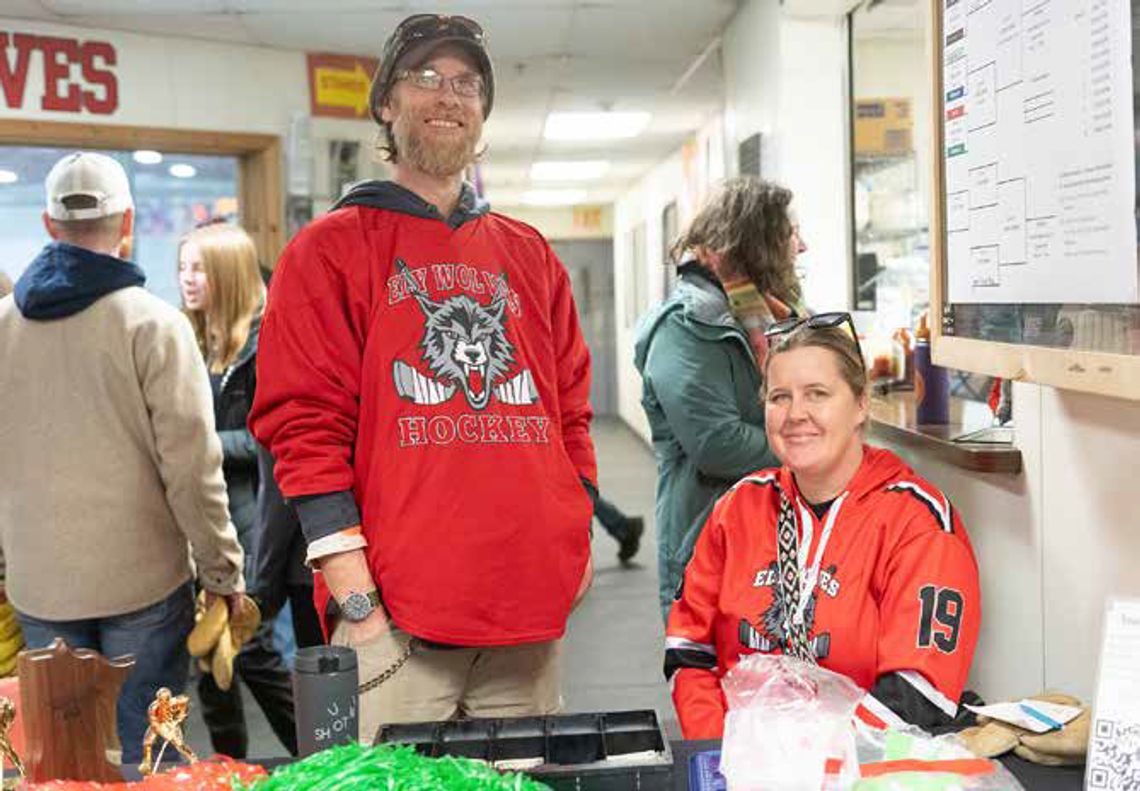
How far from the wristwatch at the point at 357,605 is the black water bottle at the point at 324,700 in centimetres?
51

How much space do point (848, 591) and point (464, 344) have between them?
67 cm

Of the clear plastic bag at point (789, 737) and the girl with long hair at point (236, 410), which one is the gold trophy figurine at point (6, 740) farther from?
the girl with long hair at point (236, 410)

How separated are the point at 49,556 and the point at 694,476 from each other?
1.31m

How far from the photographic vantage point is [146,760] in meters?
1.24

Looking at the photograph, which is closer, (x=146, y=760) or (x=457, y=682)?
(x=146, y=760)

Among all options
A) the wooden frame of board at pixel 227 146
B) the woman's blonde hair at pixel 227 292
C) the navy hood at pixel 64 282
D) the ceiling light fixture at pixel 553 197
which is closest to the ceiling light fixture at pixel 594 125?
the wooden frame of board at pixel 227 146

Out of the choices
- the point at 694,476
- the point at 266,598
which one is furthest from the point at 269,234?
the point at 694,476

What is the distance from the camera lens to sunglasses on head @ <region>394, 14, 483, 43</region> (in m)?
1.83

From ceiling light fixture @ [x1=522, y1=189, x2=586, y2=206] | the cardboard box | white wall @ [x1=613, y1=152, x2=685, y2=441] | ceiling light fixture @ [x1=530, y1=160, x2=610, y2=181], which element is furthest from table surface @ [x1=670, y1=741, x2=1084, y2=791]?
ceiling light fixture @ [x1=522, y1=189, x2=586, y2=206]

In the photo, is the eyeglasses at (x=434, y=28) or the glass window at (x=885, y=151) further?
the glass window at (x=885, y=151)

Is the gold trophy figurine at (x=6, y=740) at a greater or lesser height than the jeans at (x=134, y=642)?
greater

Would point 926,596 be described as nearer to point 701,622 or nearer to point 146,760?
point 701,622

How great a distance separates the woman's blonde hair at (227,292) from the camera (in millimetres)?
3148

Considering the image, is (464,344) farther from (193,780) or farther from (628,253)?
(628,253)
